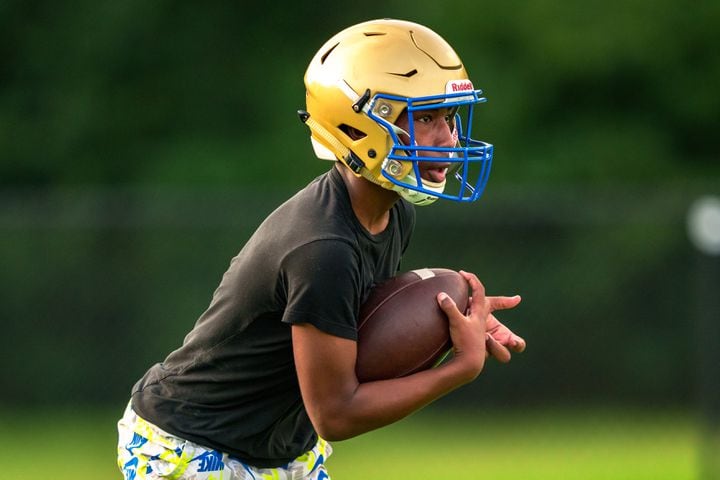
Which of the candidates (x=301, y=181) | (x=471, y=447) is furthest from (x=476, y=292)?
(x=301, y=181)

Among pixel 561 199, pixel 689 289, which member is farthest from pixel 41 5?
pixel 689 289

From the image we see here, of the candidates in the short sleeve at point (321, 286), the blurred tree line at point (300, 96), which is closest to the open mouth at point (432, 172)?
the short sleeve at point (321, 286)

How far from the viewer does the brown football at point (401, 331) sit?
395 cm

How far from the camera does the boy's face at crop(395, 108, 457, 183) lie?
13.1 feet

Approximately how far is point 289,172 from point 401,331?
9113 mm

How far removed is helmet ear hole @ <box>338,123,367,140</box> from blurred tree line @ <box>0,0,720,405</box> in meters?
6.18

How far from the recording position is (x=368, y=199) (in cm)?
403

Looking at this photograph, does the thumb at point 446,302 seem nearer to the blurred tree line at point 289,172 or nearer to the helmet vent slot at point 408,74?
the helmet vent slot at point 408,74

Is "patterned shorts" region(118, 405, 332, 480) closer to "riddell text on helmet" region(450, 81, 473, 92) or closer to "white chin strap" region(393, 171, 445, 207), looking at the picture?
"white chin strap" region(393, 171, 445, 207)

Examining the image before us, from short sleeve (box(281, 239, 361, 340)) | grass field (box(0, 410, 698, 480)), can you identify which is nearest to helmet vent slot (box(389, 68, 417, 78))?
short sleeve (box(281, 239, 361, 340))

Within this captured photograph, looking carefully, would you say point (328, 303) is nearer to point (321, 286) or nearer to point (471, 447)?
point (321, 286)

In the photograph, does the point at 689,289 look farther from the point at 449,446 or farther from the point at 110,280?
the point at 110,280

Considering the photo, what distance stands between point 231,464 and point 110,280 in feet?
21.1

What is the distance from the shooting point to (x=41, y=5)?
554 inches
